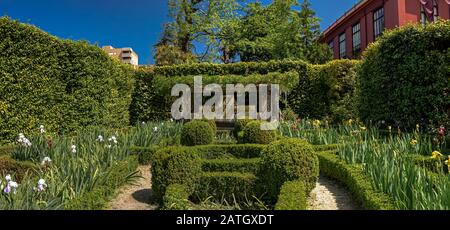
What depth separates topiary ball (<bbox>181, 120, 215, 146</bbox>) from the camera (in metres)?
9.44

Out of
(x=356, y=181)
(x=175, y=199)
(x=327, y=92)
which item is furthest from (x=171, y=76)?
(x=356, y=181)

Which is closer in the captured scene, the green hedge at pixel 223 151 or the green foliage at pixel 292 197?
the green foliage at pixel 292 197

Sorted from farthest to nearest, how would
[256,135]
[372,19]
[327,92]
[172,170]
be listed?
[372,19]
[327,92]
[256,135]
[172,170]

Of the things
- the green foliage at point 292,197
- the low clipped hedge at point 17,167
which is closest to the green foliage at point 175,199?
the green foliage at point 292,197

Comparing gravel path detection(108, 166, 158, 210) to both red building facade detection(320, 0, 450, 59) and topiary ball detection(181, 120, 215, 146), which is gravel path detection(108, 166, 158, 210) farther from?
red building facade detection(320, 0, 450, 59)

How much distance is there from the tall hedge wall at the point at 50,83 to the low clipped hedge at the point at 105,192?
3.25m

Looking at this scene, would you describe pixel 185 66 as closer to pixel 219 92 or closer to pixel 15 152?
pixel 219 92

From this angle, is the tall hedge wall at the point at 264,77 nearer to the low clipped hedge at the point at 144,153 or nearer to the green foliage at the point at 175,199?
the low clipped hedge at the point at 144,153

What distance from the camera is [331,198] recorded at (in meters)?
5.79

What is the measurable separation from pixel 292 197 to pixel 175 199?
4.78ft

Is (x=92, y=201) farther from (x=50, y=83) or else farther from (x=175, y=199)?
(x=50, y=83)

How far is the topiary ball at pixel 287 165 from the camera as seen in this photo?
5383 mm

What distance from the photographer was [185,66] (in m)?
17.4

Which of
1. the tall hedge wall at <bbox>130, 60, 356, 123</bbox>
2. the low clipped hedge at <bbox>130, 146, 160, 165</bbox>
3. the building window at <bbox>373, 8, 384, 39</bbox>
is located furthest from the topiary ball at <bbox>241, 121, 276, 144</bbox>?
the building window at <bbox>373, 8, 384, 39</bbox>
